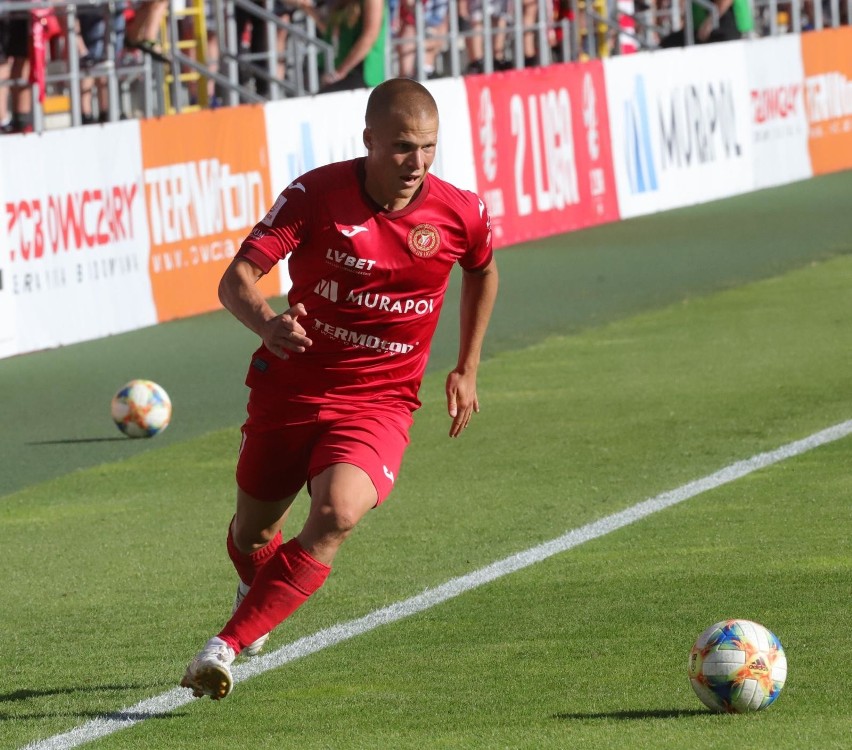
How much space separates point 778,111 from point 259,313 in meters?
19.9

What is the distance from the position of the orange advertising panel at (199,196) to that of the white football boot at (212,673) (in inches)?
379

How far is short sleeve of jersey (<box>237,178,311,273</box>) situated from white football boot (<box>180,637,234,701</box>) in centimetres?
115

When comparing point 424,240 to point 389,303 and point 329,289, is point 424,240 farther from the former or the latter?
point 329,289

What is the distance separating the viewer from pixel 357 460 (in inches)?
241

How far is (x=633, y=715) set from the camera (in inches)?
234

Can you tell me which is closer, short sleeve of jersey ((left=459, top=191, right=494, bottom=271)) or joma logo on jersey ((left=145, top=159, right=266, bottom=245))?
short sleeve of jersey ((left=459, top=191, right=494, bottom=271))

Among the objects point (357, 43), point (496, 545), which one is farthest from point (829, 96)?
point (496, 545)

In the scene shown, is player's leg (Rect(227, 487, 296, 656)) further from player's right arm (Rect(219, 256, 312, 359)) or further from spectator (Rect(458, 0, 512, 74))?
spectator (Rect(458, 0, 512, 74))

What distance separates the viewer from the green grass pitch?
6078 millimetres

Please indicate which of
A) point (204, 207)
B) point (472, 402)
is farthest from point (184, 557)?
point (204, 207)

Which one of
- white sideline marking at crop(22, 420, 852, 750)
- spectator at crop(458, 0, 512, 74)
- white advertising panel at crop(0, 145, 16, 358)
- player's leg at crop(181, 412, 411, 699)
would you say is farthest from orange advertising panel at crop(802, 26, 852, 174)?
player's leg at crop(181, 412, 411, 699)

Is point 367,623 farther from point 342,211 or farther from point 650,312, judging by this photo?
point 650,312

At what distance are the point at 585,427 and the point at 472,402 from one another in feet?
14.8

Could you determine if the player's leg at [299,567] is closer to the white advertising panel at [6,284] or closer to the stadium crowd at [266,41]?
the white advertising panel at [6,284]
